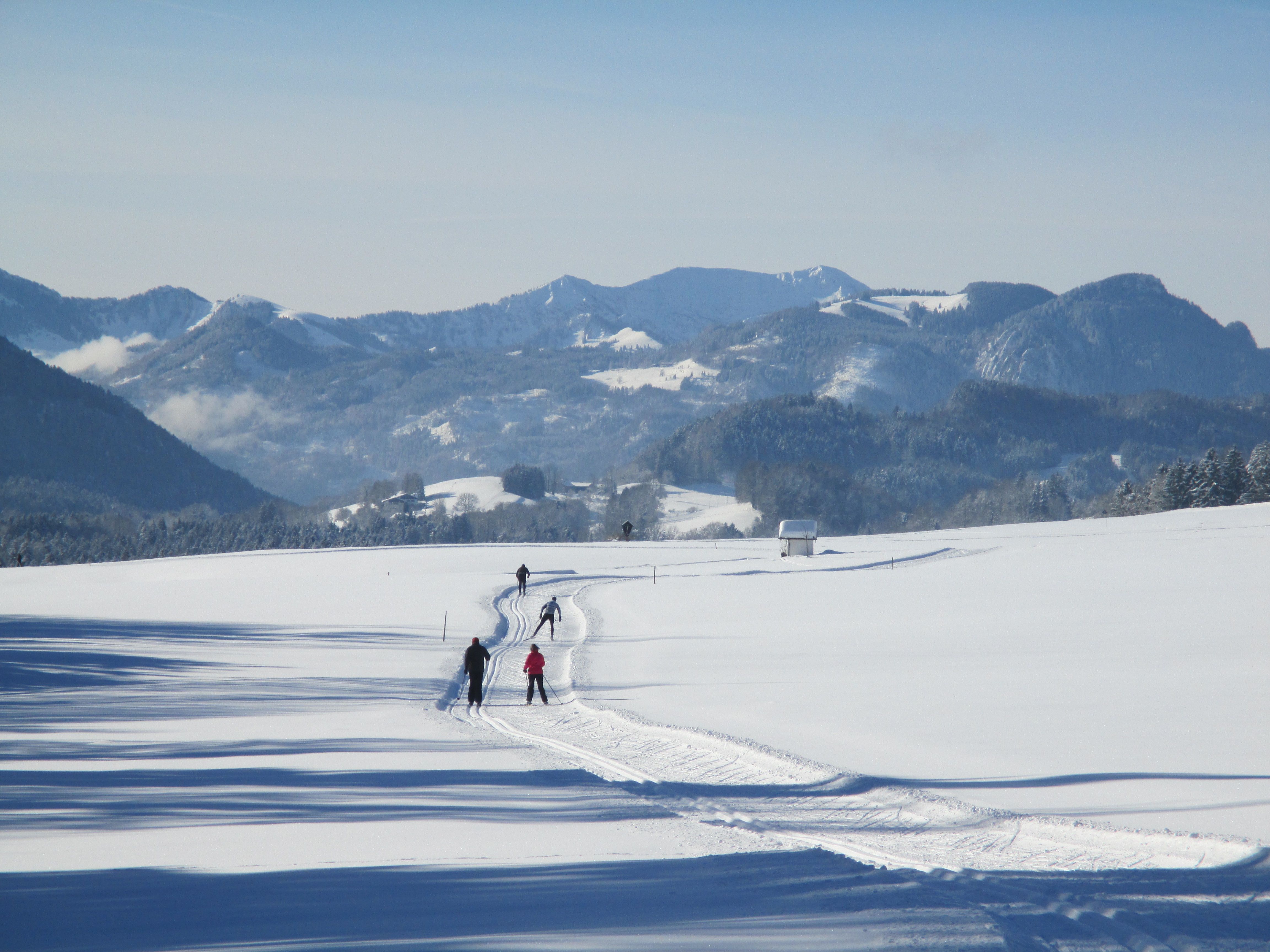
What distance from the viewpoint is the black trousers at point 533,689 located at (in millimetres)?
17656

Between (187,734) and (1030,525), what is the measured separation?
73.8 meters

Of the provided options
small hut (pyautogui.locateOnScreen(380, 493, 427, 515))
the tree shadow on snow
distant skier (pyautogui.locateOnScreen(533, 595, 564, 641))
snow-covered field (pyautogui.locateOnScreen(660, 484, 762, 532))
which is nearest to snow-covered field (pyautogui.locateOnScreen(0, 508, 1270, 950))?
the tree shadow on snow

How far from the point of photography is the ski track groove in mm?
7105

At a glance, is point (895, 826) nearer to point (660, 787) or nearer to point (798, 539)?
point (660, 787)

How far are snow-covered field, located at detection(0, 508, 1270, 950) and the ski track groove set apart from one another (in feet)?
0.16

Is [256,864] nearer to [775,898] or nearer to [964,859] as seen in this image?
[775,898]

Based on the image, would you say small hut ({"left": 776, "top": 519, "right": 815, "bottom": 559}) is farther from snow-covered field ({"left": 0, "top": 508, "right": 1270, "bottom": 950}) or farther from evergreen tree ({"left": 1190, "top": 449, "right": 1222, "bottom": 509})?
evergreen tree ({"left": 1190, "top": 449, "right": 1222, "bottom": 509})

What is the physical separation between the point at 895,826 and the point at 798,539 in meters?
53.7

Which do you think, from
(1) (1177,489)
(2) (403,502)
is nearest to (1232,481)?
(1) (1177,489)

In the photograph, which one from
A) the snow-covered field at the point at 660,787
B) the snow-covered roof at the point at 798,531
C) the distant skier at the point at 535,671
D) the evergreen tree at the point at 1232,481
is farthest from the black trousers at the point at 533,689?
the evergreen tree at the point at 1232,481

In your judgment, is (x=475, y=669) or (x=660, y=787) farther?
(x=475, y=669)

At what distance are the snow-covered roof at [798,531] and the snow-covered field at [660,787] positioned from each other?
32645 millimetres

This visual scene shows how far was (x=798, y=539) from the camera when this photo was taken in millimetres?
62531

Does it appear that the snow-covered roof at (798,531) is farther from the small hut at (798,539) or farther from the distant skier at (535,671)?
the distant skier at (535,671)
